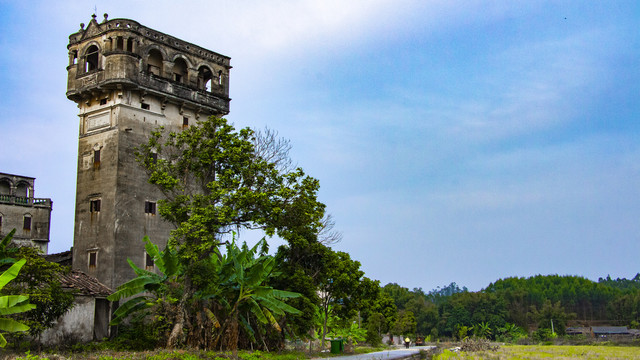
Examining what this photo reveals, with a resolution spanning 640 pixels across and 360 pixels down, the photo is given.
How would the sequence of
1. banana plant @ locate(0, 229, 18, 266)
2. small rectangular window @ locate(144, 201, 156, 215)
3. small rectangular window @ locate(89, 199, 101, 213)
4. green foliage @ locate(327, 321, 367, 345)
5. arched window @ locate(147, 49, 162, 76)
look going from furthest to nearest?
green foliage @ locate(327, 321, 367, 345) < arched window @ locate(147, 49, 162, 76) < small rectangular window @ locate(144, 201, 156, 215) < small rectangular window @ locate(89, 199, 101, 213) < banana plant @ locate(0, 229, 18, 266)

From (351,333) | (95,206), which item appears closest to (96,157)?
(95,206)

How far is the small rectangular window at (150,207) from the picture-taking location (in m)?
30.2

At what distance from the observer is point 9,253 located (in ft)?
68.6

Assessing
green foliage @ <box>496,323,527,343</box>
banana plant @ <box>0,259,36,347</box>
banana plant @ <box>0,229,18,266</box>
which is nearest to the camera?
banana plant @ <box>0,259,36,347</box>

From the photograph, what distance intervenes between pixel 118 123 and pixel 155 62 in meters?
5.25

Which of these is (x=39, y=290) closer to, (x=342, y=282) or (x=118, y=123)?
(x=118, y=123)

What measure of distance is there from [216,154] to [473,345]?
2489 cm

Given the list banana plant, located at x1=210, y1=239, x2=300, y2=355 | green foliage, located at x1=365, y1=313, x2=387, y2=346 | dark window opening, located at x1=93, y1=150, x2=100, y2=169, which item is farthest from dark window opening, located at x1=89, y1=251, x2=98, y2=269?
green foliage, located at x1=365, y1=313, x2=387, y2=346

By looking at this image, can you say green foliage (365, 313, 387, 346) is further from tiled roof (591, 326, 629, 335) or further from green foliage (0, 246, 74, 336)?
tiled roof (591, 326, 629, 335)

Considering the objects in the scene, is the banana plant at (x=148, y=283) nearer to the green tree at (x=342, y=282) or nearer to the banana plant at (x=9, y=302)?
the banana plant at (x=9, y=302)

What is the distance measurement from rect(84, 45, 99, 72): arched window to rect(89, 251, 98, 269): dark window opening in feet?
32.4

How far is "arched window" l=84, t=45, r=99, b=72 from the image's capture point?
3194 cm

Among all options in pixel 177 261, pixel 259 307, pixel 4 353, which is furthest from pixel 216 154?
pixel 4 353

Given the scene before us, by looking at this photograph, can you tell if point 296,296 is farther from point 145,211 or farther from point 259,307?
point 145,211
